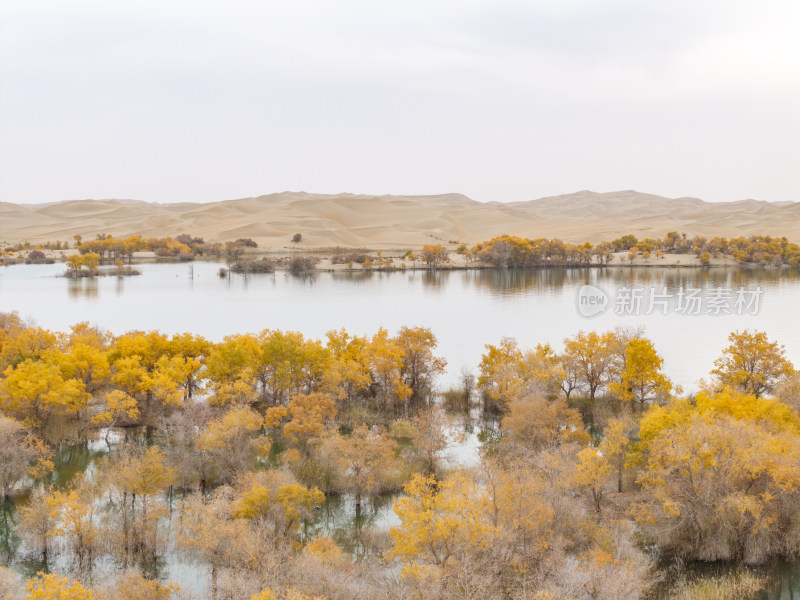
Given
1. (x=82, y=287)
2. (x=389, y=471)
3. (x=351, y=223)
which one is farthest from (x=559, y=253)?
(x=351, y=223)

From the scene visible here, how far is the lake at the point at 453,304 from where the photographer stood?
3796 centimetres

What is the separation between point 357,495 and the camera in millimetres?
17594

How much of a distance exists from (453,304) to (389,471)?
109 feet

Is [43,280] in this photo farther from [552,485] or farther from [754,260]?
[754,260]

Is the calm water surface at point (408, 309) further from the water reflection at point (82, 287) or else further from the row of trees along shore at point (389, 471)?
the row of trees along shore at point (389, 471)

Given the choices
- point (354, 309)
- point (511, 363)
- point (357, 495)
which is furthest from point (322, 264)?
point (357, 495)

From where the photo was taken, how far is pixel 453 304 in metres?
51.2

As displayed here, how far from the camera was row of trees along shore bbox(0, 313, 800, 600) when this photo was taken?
12.6 metres

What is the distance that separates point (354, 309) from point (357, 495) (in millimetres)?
31737

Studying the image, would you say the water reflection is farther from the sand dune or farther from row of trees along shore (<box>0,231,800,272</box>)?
the sand dune
